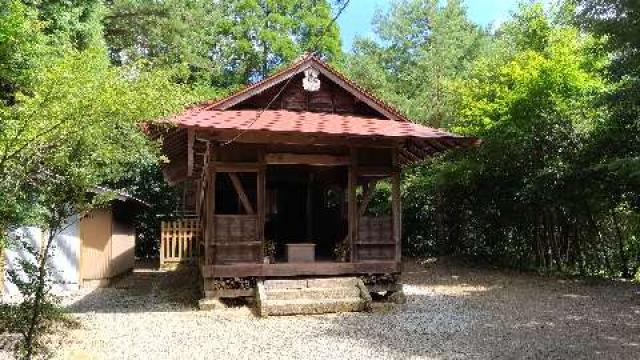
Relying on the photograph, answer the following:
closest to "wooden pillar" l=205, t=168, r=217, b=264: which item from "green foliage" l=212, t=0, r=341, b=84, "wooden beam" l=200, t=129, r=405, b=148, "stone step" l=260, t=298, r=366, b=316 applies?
"wooden beam" l=200, t=129, r=405, b=148

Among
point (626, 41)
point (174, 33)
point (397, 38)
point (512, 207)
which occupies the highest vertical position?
point (397, 38)

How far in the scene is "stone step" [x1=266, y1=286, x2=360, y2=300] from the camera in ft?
34.6

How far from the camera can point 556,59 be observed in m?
15.4

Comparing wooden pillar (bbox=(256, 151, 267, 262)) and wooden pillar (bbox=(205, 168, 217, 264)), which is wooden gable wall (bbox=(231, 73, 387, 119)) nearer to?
wooden pillar (bbox=(256, 151, 267, 262))

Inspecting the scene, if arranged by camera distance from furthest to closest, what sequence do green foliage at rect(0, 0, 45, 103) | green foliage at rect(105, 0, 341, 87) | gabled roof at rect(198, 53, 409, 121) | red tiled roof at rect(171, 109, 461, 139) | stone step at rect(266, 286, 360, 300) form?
green foliage at rect(105, 0, 341, 87) → gabled roof at rect(198, 53, 409, 121) → stone step at rect(266, 286, 360, 300) → red tiled roof at rect(171, 109, 461, 139) → green foliage at rect(0, 0, 45, 103)

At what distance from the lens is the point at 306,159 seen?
1143cm

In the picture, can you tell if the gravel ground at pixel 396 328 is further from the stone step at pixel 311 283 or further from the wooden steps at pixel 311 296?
the stone step at pixel 311 283

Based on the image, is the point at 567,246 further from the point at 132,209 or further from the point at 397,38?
the point at 397,38

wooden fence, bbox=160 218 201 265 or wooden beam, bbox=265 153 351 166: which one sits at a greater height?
wooden beam, bbox=265 153 351 166

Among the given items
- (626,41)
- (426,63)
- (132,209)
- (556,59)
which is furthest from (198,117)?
(426,63)

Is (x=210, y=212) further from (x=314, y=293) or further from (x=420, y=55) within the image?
(x=420, y=55)

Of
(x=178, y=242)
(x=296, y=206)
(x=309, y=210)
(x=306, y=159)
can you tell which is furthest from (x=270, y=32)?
(x=306, y=159)

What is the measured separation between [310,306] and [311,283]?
2.55 ft

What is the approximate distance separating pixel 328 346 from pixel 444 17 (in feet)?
97.8
